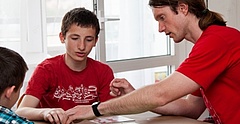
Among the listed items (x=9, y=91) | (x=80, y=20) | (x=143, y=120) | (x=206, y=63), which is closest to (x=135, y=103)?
(x=143, y=120)

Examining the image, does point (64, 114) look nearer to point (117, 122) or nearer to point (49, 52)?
point (117, 122)

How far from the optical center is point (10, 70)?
156 cm

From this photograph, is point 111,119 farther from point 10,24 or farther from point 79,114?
point 10,24

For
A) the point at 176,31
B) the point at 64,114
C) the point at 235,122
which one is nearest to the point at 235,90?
the point at 235,122

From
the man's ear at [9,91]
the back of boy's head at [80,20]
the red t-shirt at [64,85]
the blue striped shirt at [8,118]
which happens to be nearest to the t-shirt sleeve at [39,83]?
the red t-shirt at [64,85]

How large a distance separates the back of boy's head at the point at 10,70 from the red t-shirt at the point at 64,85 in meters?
0.55

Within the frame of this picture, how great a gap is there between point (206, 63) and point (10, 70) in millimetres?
715

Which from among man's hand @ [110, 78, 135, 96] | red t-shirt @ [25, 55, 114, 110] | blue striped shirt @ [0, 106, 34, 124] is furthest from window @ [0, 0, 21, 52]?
blue striped shirt @ [0, 106, 34, 124]

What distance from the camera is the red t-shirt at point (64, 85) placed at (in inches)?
86.0

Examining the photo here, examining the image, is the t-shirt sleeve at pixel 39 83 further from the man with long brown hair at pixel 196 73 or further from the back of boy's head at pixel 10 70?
the back of boy's head at pixel 10 70

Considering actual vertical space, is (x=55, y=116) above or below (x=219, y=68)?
below

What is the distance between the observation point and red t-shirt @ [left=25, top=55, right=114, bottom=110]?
2186 mm

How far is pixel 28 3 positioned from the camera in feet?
8.54

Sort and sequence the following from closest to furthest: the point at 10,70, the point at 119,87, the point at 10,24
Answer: the point at 10,70, the point at 119,87, the point at 10,24
